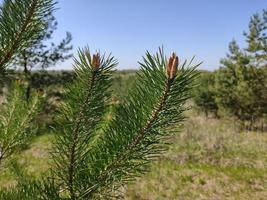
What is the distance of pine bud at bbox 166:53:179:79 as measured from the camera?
1.03m

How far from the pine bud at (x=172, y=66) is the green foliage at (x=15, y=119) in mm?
1430

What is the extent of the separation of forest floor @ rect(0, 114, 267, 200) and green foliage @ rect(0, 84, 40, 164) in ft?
15.2

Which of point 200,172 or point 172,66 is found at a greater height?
point 172,66

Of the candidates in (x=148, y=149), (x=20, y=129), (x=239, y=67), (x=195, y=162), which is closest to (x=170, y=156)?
(x=195, y=162)

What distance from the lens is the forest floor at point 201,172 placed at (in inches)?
338

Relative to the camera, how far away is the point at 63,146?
1.56 m

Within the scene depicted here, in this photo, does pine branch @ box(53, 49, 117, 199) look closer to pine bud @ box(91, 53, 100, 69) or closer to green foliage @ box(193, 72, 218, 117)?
pine bud @ box(91, 53, 100, 69)

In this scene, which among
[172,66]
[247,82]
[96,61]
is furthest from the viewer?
[247,82]

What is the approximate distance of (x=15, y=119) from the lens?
7.35ft

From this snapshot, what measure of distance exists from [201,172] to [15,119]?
8.49 m

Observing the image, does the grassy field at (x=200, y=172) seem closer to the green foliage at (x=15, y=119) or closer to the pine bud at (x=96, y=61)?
the green foliage at (x=15, y=119)

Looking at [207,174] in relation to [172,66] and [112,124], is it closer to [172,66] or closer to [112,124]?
[112,124]

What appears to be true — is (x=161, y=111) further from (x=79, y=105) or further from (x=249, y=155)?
(x=249, y=155)

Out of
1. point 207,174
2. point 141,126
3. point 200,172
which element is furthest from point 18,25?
point 200,172
